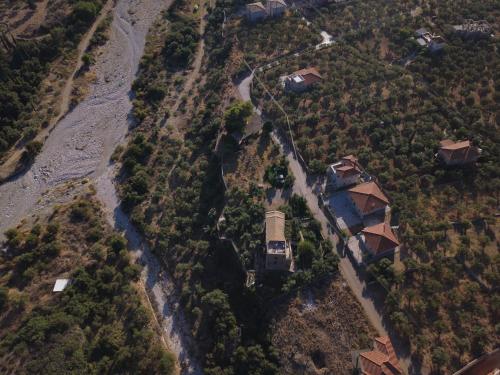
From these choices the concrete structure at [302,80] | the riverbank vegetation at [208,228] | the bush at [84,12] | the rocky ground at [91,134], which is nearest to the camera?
the riverbank vegetation at [208,228]

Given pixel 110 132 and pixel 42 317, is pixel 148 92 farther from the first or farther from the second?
pixel 42 317

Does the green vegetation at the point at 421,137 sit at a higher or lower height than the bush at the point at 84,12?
lower

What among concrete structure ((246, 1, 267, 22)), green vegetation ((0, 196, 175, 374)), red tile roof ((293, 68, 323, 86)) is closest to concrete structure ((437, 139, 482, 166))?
red tile roof ((293, 68, 323, 86))

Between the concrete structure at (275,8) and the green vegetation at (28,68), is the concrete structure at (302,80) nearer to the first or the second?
the concrete structure at (275,8)

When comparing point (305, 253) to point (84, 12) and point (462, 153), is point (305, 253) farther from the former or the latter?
point (84, 12)

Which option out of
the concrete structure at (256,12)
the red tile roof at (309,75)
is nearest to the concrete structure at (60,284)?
the red tile roof at (309,75)

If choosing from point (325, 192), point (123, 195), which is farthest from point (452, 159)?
point (123, 195)

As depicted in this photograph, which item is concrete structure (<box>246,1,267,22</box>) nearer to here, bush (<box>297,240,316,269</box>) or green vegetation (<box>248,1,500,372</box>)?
green vegetation (<box>248,1,500,372</box>)
